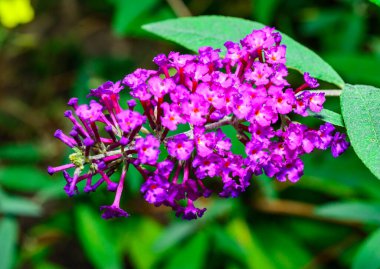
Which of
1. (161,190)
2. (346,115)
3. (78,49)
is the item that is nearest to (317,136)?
(346,115)

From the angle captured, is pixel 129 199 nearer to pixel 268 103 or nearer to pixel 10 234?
pixel 10 234

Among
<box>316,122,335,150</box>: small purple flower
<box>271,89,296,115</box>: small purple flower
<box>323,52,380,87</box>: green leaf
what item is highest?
<box>271,89,296,115</box>: small purple flower

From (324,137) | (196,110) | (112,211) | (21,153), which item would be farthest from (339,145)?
(21,153)

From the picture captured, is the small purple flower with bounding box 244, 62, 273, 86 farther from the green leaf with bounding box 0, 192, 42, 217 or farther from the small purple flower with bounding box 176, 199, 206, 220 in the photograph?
the green leaf with bounding box 0, 192, 42, 217

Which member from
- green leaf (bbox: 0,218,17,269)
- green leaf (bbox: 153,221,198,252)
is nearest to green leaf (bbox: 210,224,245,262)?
green leaf (bbox: 153,221,198,252)

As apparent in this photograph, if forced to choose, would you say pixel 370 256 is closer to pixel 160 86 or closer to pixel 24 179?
pixel 160 86

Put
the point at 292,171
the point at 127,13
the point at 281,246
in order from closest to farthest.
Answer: the point at 292,171
the point at 127,13
the point at 281,246
